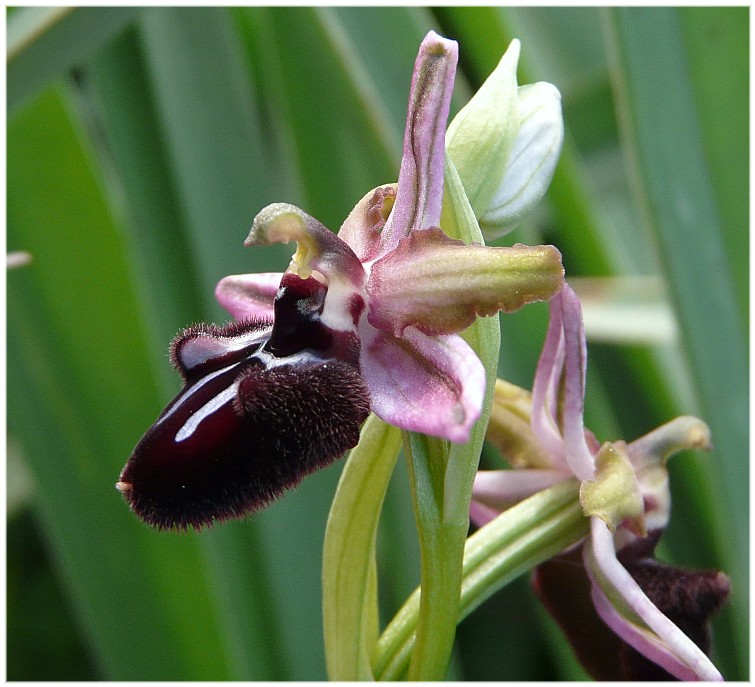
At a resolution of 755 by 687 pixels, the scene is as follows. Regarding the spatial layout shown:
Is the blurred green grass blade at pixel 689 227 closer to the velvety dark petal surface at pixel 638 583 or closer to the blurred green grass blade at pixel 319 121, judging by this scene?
the blurred green grass blade at pixel 319 121

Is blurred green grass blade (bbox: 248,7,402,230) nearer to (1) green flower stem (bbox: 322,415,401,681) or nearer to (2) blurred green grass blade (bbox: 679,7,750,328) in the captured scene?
(2) blurred green grass blade (bbox: 679,7,750,328)

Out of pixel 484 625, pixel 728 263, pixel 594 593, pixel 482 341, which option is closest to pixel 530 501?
pixel 594 593

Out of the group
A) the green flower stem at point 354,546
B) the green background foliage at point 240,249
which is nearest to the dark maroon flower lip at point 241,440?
the green flower stem at point 354,546

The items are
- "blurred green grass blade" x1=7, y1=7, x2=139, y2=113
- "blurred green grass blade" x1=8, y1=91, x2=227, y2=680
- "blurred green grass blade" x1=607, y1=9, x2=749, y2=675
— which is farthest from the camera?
"blurred green grass blade" x1=8, y1=91, x2=227, y2=680

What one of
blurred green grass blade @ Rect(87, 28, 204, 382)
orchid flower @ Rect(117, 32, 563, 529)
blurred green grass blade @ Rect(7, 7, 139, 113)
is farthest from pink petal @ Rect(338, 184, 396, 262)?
blurred green grass blade @ Rect(87, 28, 204, 382)

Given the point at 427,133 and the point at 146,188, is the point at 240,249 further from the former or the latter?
the point at 427,133

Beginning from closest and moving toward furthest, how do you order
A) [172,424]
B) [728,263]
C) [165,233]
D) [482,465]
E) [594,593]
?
[172,424] → [594,593] → [728,263] → [165,233] → [482,465]

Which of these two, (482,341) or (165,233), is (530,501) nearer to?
(482,341)
